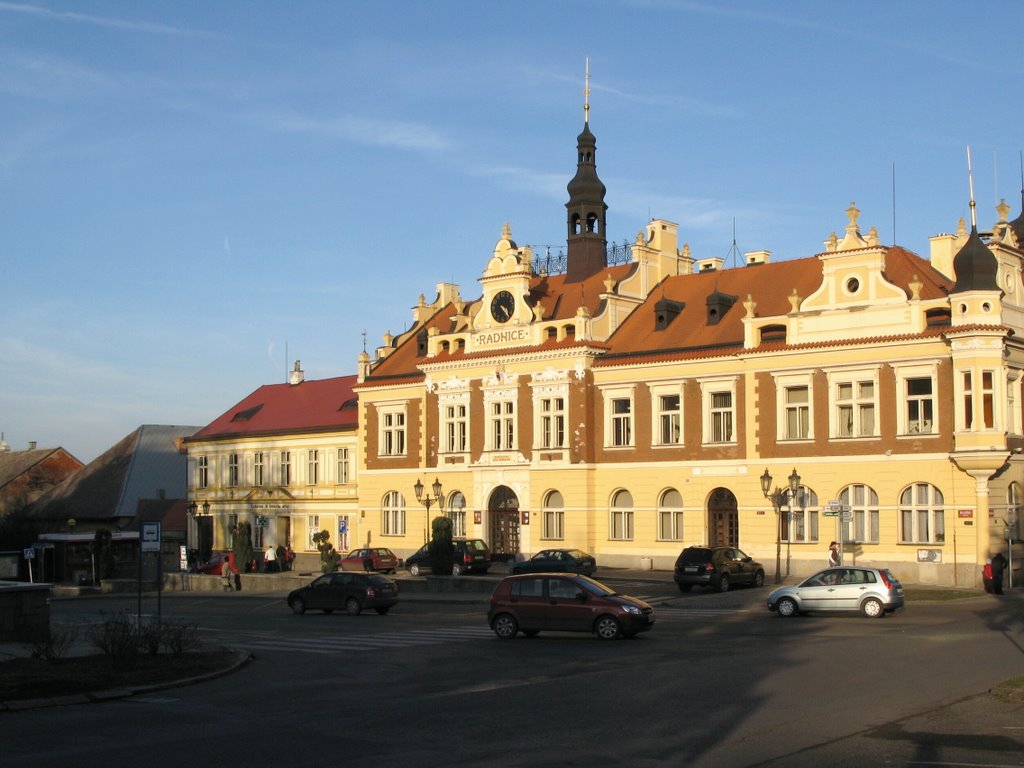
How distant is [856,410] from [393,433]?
26070mm

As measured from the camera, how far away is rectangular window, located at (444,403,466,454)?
62.9 m

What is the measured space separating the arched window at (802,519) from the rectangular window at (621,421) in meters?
8.54

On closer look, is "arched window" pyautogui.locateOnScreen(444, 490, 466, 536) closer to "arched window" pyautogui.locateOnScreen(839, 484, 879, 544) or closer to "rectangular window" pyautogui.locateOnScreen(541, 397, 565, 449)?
"rectangular window" pyautogui.locateOnScreen(541, 397, 565, 449)

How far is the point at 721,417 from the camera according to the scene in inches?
2120

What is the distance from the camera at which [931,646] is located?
25.8m

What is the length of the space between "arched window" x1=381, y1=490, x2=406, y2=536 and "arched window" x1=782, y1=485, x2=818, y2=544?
22.0 metres

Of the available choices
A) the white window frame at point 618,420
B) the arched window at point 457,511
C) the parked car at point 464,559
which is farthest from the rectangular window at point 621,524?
the arched window at point 457,511

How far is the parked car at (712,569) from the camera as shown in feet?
147

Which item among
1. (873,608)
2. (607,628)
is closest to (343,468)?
(873,608)

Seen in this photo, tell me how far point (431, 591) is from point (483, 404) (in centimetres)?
1382

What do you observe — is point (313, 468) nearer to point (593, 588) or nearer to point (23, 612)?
point (593, 588)

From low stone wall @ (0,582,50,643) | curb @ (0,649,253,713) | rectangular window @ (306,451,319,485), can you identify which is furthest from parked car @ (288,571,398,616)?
rectangular window @ (306,451,319,485)

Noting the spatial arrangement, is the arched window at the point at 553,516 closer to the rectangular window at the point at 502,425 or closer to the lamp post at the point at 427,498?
the rectangular window at the point at 502,425

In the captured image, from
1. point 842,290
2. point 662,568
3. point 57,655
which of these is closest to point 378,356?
point 662,568
